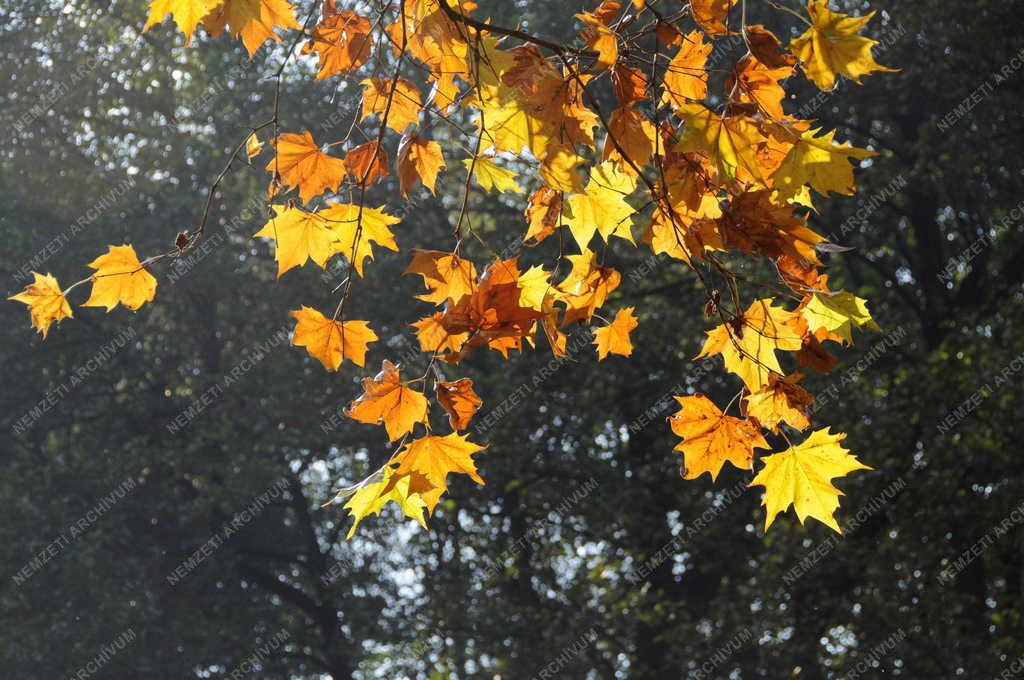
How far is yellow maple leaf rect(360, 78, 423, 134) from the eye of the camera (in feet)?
6.84

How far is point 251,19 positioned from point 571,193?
2.15 feet

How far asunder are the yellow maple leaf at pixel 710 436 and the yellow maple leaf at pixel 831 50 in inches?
25.2

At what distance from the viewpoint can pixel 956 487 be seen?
8578mm

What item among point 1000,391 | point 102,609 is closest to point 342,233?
point 1000,391

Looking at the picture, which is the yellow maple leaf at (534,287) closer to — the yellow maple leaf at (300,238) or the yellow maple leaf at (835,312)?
the yellow maple leaf at (300,238)

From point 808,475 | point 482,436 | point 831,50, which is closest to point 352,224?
point 831,50

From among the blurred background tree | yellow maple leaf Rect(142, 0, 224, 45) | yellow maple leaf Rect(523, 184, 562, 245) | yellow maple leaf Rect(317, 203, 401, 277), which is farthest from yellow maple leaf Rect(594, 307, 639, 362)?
the blurred background tree

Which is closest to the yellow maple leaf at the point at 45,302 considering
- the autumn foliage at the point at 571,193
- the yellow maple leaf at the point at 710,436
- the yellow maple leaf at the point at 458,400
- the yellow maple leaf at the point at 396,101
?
the autumn foliage at the point at 571,193

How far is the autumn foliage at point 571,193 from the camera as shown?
1.68m

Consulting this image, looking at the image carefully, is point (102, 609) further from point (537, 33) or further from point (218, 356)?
point (537, 33)

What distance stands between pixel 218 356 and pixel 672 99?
33.5 feet

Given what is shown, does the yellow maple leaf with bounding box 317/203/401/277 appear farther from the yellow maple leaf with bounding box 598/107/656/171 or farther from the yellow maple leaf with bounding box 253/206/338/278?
the yellow maple leaf with bounding box 598/107/656/171

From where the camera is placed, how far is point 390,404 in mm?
1792

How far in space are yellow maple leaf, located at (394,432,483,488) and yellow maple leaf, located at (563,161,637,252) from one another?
1.51 ft
